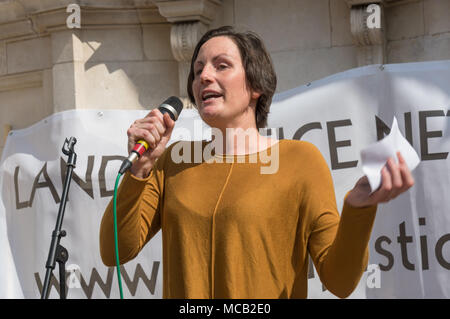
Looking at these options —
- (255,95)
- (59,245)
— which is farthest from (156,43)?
(255,95)

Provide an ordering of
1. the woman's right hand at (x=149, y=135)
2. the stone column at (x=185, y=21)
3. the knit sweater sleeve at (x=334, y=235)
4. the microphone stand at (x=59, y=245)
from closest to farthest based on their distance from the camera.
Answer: the knit sweater sleeve at (x=334, y=235)
the woman's right hand at (x=149, y=135)
the microphone stand at (x=59, y=245)
the stone column at (x=185, y=21)

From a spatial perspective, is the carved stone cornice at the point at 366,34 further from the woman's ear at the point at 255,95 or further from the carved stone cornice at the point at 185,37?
the woman's ear at the point at 255,95

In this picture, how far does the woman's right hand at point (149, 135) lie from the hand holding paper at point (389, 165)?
65 cm

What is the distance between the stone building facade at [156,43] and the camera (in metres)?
4.62

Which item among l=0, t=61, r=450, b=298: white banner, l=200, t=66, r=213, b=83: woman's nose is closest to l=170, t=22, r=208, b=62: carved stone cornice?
l=0, t=61, r=450, b=298: white banner

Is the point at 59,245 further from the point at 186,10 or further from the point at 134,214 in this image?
the point at 186,10

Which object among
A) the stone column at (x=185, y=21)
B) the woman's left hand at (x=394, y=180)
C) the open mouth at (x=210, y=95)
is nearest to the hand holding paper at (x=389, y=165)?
the woman's left hand at (x=394, y=180)

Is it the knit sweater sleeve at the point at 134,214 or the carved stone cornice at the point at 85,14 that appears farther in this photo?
the carved stone cornice at the point at 85,14

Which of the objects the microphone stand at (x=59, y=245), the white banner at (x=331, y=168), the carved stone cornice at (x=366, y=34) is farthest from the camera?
the carved stone cornice at (x=366, y=34)

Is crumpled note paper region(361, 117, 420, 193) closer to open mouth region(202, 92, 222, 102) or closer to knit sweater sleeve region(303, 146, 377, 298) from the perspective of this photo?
knit sweater sleeve region(303, 146, 377, 298)

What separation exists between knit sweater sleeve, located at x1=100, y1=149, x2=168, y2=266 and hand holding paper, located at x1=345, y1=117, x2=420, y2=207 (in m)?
0.72

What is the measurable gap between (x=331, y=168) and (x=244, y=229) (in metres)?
2.11

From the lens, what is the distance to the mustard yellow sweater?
212cm
